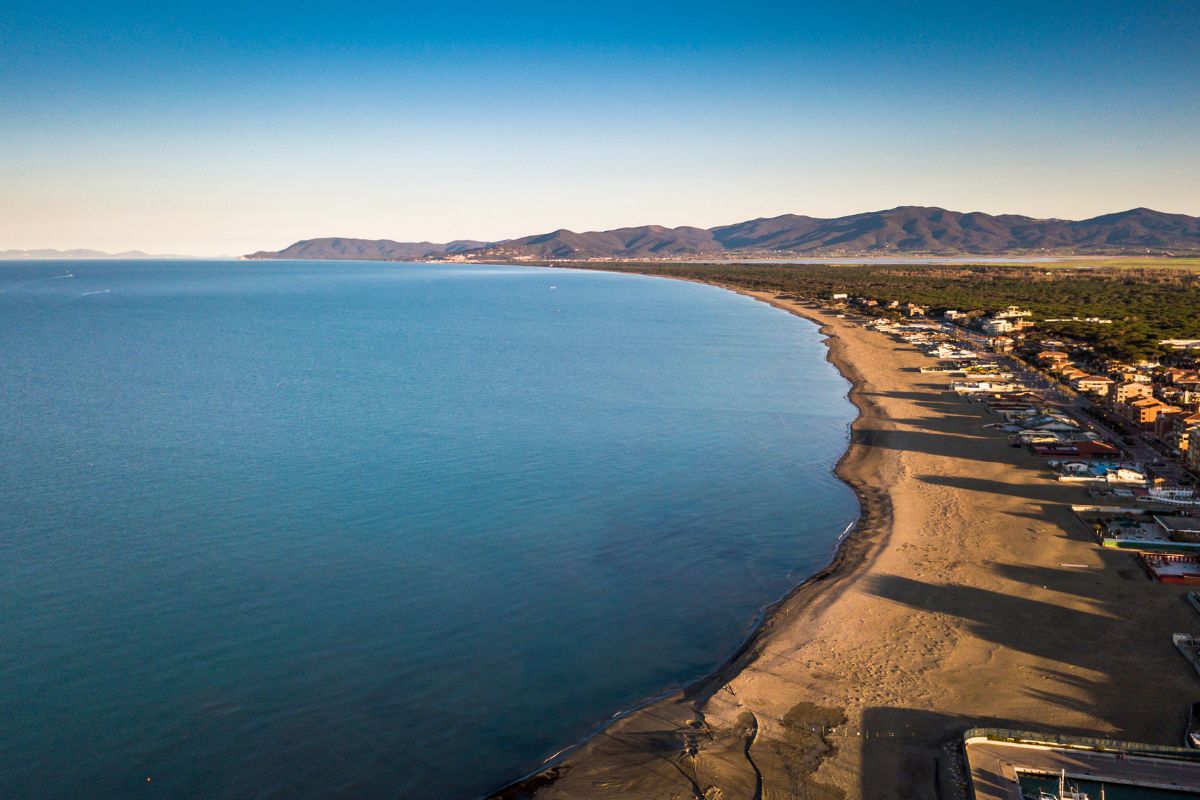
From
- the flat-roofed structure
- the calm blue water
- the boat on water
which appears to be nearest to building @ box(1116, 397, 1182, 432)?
the calm blue water

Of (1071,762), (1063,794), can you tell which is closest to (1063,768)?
(1071,762)

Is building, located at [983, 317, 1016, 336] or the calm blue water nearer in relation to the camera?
the calm blue water

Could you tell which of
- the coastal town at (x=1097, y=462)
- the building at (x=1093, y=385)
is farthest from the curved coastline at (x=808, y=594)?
the building at (x=1093, y=385)

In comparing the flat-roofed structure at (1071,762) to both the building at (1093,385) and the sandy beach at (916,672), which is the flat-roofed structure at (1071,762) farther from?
the building at (1093,385)

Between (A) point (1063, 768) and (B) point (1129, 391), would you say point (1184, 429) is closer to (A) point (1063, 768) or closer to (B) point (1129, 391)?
(B) point (1129, 391)

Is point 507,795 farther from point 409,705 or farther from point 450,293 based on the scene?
point 450,293

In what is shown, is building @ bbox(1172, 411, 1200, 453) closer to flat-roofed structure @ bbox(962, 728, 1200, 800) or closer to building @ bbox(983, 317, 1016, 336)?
flat-roofed structure @ bbox(962, 728, 1200, 800)
